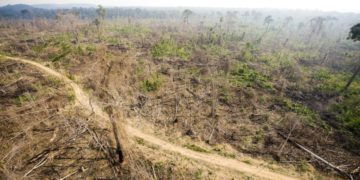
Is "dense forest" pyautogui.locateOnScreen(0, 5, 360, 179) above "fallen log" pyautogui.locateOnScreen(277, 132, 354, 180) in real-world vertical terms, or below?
above

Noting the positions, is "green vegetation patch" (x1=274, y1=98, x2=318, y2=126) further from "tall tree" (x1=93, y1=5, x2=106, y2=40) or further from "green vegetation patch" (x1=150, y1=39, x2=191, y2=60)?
"tall tree" (x1=93, y1=5, x2=106, y2=40)

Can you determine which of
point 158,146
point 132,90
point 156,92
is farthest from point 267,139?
point 132,90

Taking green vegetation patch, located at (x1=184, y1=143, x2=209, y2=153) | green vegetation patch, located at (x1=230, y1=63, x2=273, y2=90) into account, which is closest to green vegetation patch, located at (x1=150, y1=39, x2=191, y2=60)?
green vegetation patch, located at (x1=230, y1=63, x2=273, y2=90)

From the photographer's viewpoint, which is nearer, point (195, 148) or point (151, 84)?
point (195, 148)

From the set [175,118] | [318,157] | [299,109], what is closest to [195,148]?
[175,118]

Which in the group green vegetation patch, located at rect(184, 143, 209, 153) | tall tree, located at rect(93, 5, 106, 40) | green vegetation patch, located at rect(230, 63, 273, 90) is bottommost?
green vegetation patch, located at rect(184, 143, 209, 153)

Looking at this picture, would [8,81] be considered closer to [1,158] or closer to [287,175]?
[1,158]

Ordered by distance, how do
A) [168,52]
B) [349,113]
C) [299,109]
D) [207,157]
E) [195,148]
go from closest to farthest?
[207,157]
[195,148]
[349,113]
[299,109]
[168,52]

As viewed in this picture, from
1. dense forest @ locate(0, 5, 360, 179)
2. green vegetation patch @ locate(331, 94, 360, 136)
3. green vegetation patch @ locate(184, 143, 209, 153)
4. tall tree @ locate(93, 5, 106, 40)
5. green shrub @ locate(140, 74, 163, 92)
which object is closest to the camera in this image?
dense forest @ locate(0, 5, 360, 179)

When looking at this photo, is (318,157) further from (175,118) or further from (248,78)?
(248,78)

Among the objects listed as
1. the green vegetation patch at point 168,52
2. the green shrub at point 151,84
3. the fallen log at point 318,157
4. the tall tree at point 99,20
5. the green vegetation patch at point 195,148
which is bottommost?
the fallen log at point 318,157

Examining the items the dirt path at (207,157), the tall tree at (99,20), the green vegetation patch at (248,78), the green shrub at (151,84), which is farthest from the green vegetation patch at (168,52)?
the dirt path at (207,157)

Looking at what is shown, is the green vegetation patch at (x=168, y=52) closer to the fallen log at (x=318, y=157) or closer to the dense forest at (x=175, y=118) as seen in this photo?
the dense forest at (x=175, y=118)
